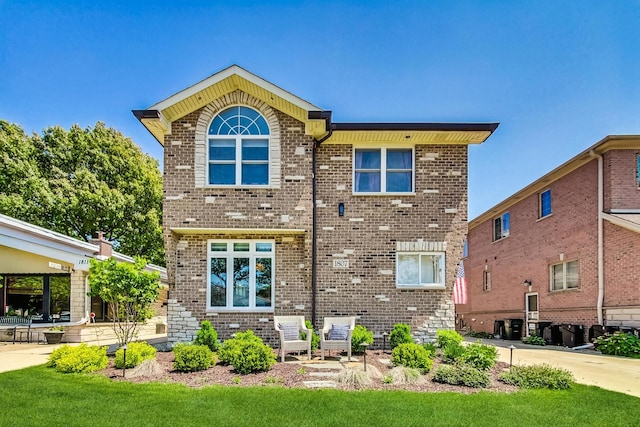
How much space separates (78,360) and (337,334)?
5.40m

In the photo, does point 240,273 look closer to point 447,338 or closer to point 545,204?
point 447,338

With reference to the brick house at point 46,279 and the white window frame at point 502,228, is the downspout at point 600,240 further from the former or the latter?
the brick house at point 46,279

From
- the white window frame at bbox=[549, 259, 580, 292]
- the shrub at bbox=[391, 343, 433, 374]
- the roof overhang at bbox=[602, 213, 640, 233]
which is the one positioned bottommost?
the shrub at bbox=[391, 343, 433, 374]

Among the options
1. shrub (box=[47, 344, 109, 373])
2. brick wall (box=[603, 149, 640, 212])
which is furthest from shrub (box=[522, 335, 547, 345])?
shrub (box=[47, 344, 109, 373])

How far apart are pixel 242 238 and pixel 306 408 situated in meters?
6.43

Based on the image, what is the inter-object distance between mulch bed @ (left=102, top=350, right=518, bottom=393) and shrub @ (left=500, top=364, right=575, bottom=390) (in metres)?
0.21

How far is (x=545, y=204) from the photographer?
19.2m

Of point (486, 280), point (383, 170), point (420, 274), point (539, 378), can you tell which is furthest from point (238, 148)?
point (486, 280)

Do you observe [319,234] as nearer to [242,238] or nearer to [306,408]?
[242,238]

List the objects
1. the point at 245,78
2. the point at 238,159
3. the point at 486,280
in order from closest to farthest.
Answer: the point at 245,78 → the point at 238,159 → the point at 486,280

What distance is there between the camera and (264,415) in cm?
647

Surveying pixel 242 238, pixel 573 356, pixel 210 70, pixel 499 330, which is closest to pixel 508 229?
pixel 499 330

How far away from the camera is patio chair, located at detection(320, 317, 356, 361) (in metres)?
Result: 10.6

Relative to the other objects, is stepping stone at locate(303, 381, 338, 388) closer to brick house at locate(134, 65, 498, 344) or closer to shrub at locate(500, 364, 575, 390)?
shrub at locate(500, 364, 575, 390)
